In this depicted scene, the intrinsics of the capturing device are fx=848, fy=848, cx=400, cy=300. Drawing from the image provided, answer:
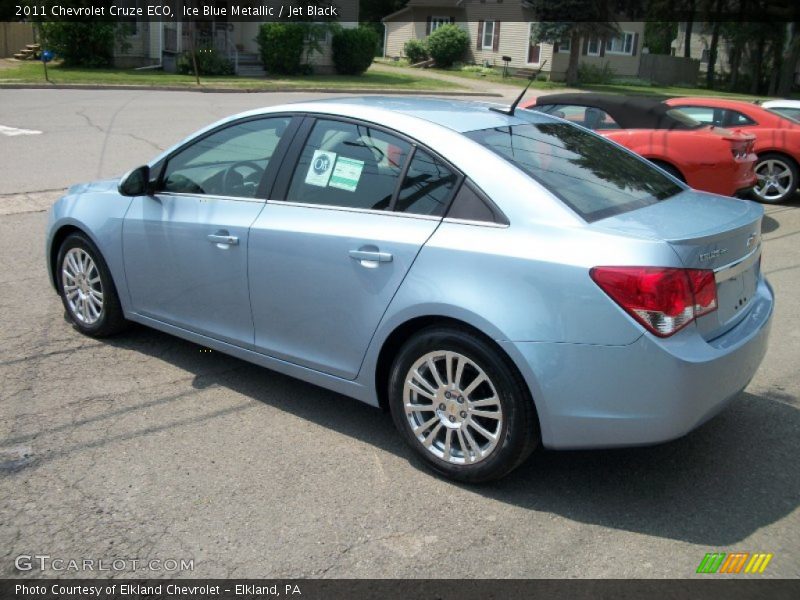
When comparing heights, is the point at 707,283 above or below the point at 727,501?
above

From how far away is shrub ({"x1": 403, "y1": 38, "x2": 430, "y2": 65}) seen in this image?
47.9 meters

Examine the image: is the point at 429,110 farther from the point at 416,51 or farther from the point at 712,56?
the point at 712,56

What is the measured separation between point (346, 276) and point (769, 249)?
647 cm

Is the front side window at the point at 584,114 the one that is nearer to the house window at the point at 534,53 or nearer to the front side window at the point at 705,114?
the front side window at the point at 705,114

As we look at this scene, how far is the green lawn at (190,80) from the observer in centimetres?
2688

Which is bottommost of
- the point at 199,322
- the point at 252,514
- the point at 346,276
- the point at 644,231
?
→ the point at 252,514

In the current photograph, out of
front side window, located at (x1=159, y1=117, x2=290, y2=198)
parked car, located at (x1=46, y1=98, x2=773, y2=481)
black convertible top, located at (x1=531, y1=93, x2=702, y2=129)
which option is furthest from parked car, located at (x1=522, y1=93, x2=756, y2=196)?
front side window, located at (x1=159, y1=117, x2=290, y2=198)

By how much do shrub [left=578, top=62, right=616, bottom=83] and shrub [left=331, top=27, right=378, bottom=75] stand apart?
40.4 feet

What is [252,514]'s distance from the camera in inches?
143

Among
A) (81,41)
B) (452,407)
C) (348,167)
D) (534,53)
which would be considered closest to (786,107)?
(348,167)

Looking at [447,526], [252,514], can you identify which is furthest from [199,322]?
[447,526]

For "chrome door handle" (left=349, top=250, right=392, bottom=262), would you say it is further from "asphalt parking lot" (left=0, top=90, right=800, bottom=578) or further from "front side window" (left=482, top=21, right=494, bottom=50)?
"front side window" (left=482, top=21, right=494, bottom=50)

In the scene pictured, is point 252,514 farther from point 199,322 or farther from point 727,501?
point 727,501

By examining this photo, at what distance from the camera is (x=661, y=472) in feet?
13.4
